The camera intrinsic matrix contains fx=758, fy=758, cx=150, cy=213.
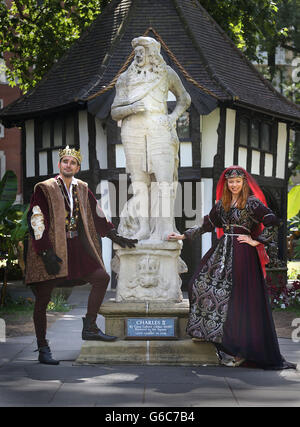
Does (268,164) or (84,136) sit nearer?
(84,136)

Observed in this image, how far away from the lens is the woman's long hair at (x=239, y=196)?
7.70 meters

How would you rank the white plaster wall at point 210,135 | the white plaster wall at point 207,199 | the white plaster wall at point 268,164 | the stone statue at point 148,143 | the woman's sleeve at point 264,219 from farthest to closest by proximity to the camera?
the white plaster wall at point 268,164
the white plaster wall at point 210,135
the white plaster wall at point 207,199
the stone statue at point 148,143
the woman's sleeve at point 264,219

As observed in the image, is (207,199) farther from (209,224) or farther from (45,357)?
(45,357)

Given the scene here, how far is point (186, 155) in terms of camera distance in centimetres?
2017

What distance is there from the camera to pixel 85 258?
783cm

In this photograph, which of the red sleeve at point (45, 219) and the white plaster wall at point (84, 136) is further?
the white plaster wall at point (84, 136)

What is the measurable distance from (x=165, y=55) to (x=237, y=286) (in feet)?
42.2

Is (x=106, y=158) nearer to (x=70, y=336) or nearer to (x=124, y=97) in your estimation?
(x=70, y=336)

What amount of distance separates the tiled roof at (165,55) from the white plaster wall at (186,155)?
165 cm

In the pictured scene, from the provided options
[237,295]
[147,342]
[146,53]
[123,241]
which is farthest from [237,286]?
[146,53]

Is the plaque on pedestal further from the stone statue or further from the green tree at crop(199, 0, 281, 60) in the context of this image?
the green tree at crop(199, 0, 281, 60)

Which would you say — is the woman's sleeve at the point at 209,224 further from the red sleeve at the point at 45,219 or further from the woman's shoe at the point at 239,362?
the red sleeve at the point at 45,219

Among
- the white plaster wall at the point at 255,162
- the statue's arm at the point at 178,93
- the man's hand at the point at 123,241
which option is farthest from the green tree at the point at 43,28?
the man's hand at the point at 123,241
